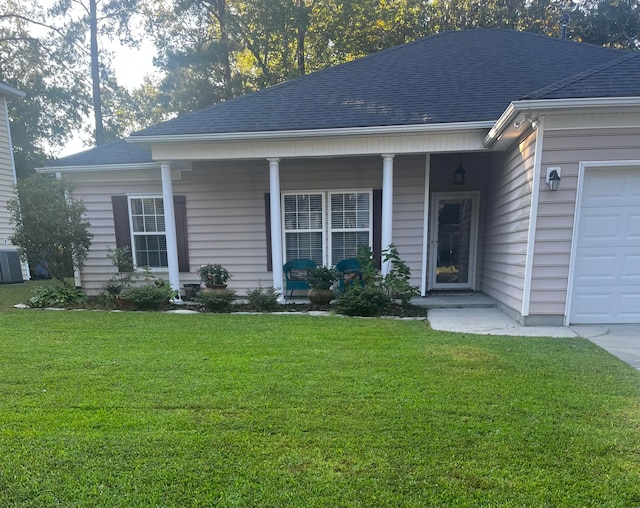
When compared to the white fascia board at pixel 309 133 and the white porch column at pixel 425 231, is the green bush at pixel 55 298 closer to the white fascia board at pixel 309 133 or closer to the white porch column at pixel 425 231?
the white fascia board at pixel 309 133

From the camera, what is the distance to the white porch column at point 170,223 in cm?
591

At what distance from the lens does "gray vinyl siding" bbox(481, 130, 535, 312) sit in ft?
14.4

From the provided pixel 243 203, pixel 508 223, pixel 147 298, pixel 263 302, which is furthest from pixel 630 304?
pixel 147 298

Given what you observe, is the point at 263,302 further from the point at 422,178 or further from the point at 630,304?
the point at 630,304

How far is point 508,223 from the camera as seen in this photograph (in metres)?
5.07

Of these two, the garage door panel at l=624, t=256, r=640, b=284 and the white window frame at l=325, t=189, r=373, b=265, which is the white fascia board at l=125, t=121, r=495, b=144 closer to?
the white window frame at l=325, t=189, r=373, b=265

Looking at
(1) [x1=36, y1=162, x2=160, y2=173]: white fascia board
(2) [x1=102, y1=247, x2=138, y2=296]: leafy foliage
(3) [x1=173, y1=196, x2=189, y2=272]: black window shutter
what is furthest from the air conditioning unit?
(3) [x1=173, y1=196, x2=189, y2=272]: black window shutter

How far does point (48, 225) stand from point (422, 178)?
666cm

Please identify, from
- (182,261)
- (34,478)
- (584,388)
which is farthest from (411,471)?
(182,261)

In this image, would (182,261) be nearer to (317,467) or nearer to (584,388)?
(317,467)

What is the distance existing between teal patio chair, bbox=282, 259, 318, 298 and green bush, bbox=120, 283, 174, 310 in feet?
6.72

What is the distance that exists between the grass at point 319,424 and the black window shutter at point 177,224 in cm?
317

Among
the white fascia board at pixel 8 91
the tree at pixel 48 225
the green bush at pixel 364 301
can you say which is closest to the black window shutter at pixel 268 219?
the green bush at pixel 364 301

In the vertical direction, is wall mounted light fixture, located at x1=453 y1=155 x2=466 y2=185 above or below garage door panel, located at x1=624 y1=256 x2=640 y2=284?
above
